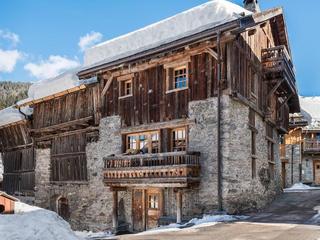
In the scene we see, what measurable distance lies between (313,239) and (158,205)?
867 centimetres

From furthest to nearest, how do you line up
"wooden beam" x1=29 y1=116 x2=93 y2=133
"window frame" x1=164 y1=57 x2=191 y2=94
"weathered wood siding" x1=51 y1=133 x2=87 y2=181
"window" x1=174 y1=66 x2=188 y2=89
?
"weathered wood siding" x1=51 y1=133 x2=87 y2=181, "wooden beam" x1=29 y1=116 x2=93 y2=133, "window" x1=174 y1=66 x2=188 y2=89, "window frame" x1=164 y1=57 x2=191 y2=94

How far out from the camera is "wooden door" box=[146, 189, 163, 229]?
58.3 feet

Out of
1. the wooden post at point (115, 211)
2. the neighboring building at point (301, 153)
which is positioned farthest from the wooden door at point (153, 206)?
the neighboring building at point (301, 153)

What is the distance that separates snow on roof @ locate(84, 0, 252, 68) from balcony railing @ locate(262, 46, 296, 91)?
9.63 ft

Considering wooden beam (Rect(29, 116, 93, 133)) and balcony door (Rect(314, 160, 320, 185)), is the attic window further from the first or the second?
balcony door (Rect(314, 160, 320, 185))

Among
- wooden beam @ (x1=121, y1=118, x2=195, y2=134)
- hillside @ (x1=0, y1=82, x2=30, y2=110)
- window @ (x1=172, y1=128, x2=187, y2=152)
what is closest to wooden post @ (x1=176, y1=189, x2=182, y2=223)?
window @ (x1=172, y1=128, x2=187, y2=152)

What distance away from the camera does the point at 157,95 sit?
60.9ft

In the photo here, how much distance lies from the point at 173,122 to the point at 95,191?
6436 mm

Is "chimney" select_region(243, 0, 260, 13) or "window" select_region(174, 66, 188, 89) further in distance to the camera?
"chimney" select_region(243, 0, 260, 13)

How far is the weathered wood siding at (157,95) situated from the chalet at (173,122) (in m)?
0.05

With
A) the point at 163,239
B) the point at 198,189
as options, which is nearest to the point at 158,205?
the point at 198,189

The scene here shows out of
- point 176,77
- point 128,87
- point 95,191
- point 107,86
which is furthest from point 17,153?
point 176,77

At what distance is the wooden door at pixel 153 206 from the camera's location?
17766 millimetres

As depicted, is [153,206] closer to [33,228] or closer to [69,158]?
[69,158]
